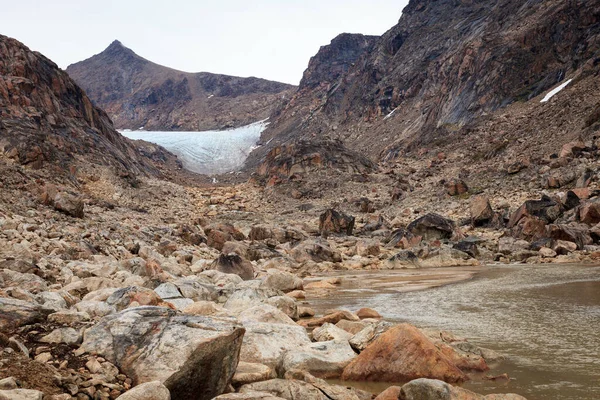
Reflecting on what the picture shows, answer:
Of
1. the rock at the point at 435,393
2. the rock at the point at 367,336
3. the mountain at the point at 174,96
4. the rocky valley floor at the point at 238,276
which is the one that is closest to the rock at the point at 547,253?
the rocky valley floor at the point at 238,276

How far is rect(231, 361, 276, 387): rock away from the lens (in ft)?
16.8

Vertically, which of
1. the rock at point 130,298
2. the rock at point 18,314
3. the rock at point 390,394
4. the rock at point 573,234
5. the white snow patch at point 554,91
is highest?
the white snow patch at point 554,91

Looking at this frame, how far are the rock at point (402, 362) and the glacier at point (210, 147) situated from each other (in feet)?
283

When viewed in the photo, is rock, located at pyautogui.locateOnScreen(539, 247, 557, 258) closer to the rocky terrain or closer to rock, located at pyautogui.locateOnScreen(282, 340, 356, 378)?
the rocky terrain

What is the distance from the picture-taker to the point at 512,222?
22.3m

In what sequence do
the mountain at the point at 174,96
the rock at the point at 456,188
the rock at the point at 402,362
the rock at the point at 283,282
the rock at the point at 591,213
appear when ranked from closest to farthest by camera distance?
the rock at the point at 402,362, the rock at the point at 283,282, the rock at the point at 591,213, the rock at the point at 456,188, the mountain at the point at 174,96

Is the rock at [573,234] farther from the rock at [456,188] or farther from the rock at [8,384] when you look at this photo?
the rock at [8,384]

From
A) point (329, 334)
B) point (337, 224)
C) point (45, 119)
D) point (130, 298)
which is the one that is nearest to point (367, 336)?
point (329, 334)

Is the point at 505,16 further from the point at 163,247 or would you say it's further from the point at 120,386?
the point at 120,386

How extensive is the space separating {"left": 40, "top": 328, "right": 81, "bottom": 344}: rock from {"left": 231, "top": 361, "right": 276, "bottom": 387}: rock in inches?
65.1

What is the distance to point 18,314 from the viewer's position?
17.1ft

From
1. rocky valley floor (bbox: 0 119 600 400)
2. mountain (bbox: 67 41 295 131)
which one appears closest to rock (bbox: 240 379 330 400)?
rocky valley floor (bbox: 0 119 600 400)

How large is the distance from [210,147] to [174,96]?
6394 cm

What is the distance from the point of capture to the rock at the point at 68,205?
18500 millimetres
